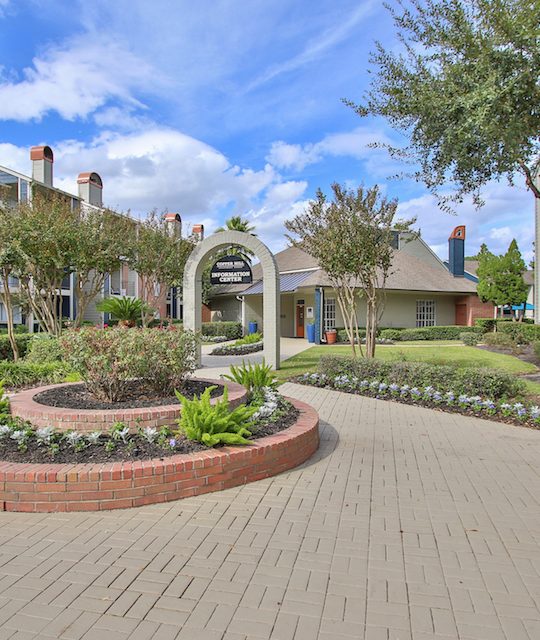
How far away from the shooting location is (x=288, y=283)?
2627cm

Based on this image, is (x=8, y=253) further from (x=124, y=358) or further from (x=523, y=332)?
(x=523, y=332)

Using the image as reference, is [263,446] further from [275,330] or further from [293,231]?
[293,231]

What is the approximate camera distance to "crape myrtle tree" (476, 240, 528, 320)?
28.2 m

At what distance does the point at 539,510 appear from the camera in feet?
12.9

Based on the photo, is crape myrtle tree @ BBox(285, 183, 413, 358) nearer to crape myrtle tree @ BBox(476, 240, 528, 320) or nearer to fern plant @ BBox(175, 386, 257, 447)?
fern plant @ BBox(175, 386, 257, 447)

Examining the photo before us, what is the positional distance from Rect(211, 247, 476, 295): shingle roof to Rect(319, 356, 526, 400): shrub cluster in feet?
48.1

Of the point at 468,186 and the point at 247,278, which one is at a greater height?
the point at 468,186

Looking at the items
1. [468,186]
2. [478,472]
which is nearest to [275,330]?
[468,186]

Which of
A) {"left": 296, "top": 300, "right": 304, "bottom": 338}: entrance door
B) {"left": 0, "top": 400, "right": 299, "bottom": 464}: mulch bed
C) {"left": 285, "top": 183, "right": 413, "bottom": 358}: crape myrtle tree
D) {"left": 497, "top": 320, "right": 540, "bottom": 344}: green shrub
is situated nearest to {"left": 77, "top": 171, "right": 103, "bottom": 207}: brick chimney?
{"left": 296, "top": 300, "right": 304, "bottom": 338}: entrance door

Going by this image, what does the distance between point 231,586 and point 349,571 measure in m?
0.74

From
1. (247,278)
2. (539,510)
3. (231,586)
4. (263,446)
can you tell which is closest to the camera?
(231,586)

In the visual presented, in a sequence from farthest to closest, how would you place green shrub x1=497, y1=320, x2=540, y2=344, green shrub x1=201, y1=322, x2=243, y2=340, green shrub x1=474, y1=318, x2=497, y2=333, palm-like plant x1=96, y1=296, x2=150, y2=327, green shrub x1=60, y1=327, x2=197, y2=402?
1. green shrub x1=474, y1=318, x2=497, y2=333
2. green shrub x1=201, y1=322, x2=243, y2=340
3. green shrub x1=497, y1=320, x2=540, y2=344
4. palm-like plant x1=96, y1=296, x2=150, y2=327
5. green shrub x1=60, y1=327, x2=197, y2=402

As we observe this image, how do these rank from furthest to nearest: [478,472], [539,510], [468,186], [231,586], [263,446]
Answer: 1. [468,186]
2. [478,472]
3. [263,446]
4. [539,510]
5. [231,586]

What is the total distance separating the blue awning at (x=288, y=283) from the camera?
25.0 meters
